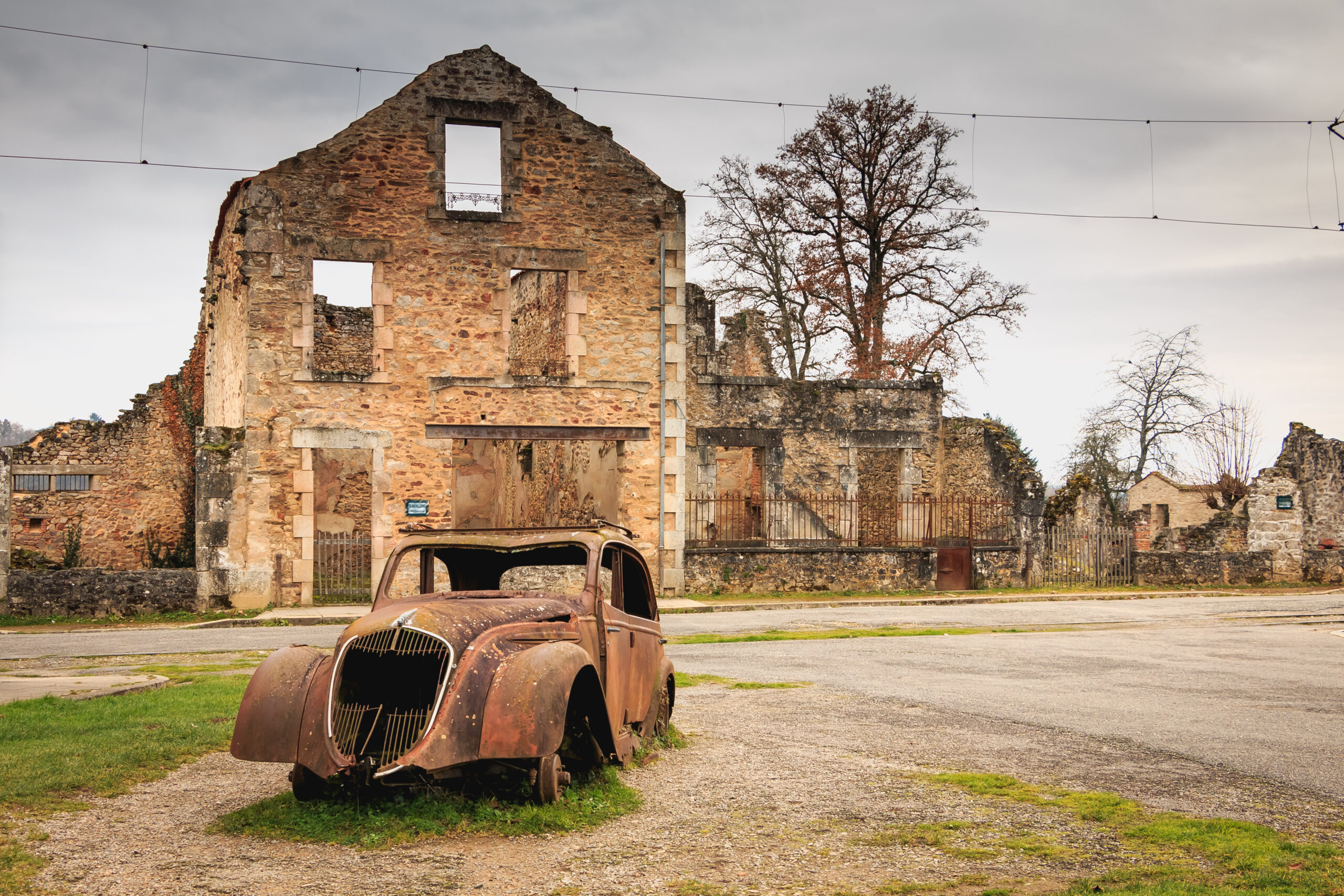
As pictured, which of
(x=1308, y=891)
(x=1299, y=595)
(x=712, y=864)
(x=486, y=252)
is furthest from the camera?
(x=1299, y=595)

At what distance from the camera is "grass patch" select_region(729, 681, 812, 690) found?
11.2m

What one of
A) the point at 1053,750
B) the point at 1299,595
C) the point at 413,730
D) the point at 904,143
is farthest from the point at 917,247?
the point at 413,730

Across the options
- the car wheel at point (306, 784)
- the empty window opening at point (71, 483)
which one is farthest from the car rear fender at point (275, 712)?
the empty window opening at point (71, 483)

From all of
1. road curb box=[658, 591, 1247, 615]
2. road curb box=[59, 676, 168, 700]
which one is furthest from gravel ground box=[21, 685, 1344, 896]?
road curb box=[658, 591, 1247, 615]

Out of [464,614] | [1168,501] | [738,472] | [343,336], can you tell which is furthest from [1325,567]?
[464,614]

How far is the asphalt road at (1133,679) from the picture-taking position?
8.35 meters

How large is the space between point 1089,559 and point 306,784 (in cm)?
2500

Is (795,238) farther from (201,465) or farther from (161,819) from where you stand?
(161,819)

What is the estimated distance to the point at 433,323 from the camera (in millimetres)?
22250

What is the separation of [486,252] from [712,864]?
18.6 metres

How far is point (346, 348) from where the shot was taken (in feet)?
104

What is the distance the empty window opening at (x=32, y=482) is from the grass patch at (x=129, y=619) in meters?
7.51

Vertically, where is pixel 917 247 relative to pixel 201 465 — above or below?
above

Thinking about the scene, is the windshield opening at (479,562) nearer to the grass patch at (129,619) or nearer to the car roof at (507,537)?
the car roof at (507,537)
